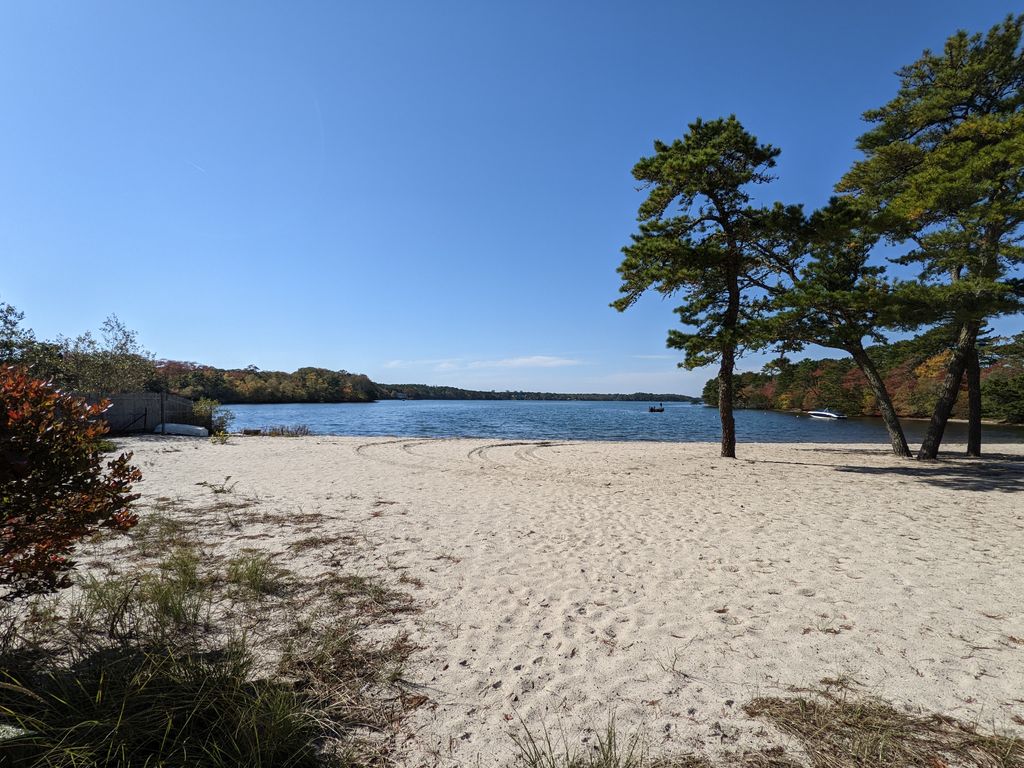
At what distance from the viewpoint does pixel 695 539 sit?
614cm

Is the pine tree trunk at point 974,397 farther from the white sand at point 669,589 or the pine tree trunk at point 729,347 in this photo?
the pine tree trunk at point 729,347

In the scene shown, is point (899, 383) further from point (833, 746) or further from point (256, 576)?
point (256, 576)

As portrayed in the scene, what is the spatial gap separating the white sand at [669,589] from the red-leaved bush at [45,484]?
7.74 ft

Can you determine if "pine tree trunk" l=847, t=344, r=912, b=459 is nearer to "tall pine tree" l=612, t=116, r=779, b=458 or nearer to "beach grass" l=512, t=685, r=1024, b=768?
"tall pine tree" l=612, t=116, r=779, b=458

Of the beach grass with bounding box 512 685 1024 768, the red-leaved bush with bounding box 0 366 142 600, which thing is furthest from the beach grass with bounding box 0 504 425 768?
the beach grass with bounding box 512 685 1024 768

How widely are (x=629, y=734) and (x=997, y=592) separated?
4778mm

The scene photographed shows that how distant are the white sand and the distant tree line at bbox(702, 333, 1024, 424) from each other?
4775 millimetres

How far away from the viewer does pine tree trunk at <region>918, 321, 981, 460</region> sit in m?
12.8

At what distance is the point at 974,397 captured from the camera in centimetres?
1476

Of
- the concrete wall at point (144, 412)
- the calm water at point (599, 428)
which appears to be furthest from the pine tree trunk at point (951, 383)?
the concrete wall at point (144, 412)

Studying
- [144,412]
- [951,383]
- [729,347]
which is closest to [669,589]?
[729,347]

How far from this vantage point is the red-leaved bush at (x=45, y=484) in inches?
99.3

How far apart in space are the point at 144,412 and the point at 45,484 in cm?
2483

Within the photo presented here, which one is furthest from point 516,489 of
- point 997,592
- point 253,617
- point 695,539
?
point 997,592
